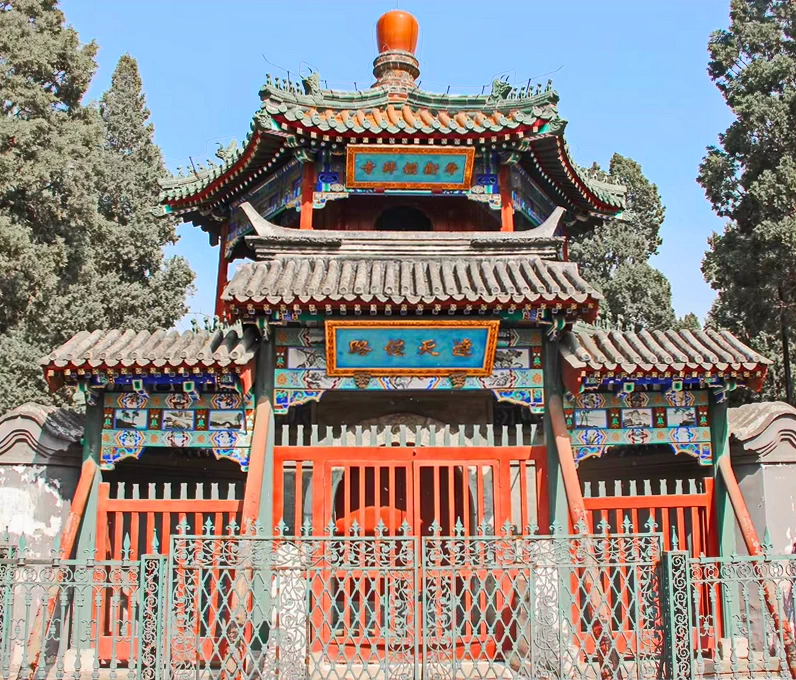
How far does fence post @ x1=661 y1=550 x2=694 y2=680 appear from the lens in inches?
279

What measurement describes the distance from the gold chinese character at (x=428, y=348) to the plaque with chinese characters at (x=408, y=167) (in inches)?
94.2

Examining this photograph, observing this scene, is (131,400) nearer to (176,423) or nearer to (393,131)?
(176,423)

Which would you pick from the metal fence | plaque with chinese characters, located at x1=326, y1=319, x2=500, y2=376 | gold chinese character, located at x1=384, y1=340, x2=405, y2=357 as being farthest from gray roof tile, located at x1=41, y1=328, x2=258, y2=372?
the metal fence

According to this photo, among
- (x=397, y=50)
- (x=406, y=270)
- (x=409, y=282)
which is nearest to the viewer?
(x=409, y=282)

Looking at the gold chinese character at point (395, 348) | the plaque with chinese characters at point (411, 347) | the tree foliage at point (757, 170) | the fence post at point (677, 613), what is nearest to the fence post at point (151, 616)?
the plaque with chinese characters at point (411, 347)

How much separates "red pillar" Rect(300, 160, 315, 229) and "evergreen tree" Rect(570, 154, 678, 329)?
10747mm

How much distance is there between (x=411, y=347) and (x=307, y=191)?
2.68 metres

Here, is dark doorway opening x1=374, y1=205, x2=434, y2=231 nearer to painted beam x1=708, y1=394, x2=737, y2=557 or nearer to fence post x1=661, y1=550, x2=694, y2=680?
painted beam x1=708, y1=394, x2=737, y2=557

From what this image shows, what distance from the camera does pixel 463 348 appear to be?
9547 millimetres

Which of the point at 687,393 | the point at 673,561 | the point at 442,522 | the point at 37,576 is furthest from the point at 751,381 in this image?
the point at 37,576

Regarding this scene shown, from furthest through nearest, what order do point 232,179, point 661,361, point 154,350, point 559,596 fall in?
1. point 232,179
2. point 154,350
3. point 661,361
4. point 559,596

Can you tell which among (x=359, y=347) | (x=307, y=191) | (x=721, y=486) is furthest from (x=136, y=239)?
(x=721, y=486)

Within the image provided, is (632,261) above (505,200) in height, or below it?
above

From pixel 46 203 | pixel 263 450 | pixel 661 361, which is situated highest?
pixel 46 203
